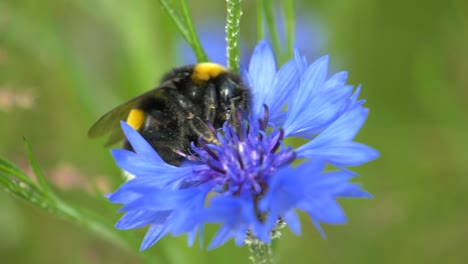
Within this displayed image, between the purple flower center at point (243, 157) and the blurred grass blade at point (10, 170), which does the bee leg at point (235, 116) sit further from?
the blurred grass blade at point (10, 170)

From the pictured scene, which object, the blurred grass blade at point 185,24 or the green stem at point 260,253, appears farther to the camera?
the blurred grass blade at point 185,24

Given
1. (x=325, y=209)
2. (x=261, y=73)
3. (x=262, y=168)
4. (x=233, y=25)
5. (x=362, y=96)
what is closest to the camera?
(x=325, y=209)

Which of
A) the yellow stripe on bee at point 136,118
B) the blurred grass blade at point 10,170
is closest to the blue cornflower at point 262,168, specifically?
the yellow stripe on bee at point 136,118

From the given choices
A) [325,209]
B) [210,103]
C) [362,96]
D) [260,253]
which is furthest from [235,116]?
[362,96]

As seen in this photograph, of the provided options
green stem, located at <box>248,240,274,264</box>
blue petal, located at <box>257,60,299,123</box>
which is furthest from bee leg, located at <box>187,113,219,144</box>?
green stem, located at <box>248,240,274,264</box>

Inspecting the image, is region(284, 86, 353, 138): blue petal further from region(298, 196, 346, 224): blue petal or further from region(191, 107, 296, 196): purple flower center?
region(298, 196, 346, 224): blue petal

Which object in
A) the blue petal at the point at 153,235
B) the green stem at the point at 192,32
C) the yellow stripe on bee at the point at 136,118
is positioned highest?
the green stem at the point at 192,32

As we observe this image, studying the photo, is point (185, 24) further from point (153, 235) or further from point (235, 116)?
point (153, 235)

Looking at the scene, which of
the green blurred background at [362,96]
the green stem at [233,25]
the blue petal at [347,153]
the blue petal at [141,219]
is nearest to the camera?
the blue petal at [347,153]
